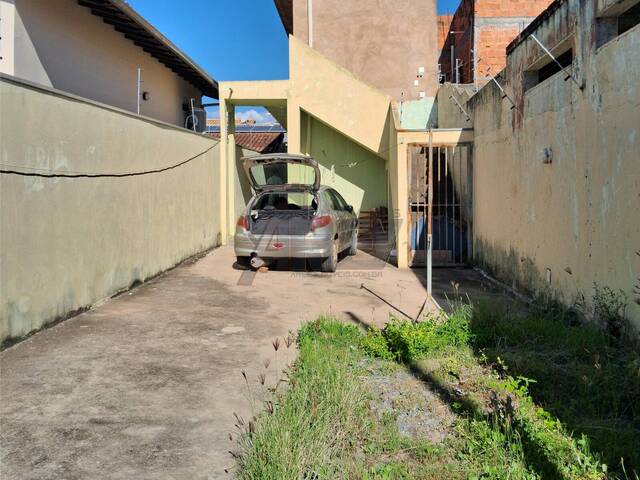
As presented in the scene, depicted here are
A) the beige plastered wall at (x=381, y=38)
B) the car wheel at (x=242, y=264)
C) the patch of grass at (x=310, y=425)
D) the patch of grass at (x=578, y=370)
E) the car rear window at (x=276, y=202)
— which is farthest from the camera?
the beige plastered wall at (x=381, y=38)

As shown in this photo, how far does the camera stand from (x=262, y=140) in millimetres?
23953

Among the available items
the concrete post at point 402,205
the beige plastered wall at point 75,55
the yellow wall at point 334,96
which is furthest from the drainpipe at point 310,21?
the concrete post at point 402,205

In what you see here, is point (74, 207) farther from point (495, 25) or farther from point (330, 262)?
point (495, 25)

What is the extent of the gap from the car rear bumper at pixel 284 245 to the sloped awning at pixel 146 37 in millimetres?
3994

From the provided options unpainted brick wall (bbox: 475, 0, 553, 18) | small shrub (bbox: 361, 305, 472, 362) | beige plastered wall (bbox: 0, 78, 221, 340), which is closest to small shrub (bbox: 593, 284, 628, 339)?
small shrub (bbox: 361, 305, 472, 362)

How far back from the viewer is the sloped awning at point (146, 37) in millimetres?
8505

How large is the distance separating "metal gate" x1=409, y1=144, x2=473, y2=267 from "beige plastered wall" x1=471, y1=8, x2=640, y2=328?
4.48 ft

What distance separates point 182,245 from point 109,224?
3.08 meters

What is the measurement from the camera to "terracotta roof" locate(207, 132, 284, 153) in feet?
75.4

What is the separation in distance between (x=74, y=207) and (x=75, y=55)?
3768 mm

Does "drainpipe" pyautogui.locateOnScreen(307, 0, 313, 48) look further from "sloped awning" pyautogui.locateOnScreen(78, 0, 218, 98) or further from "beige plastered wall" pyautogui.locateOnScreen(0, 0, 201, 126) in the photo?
"beige plastered wall" pyautogui.locateOnScreen(0, 0, 201, 126)

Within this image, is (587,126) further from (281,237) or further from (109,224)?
(109,224)

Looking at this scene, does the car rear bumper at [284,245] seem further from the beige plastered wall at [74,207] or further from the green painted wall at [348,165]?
the green painted wall at [348,165]

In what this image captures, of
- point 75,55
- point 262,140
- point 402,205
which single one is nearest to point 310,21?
point 262,140
